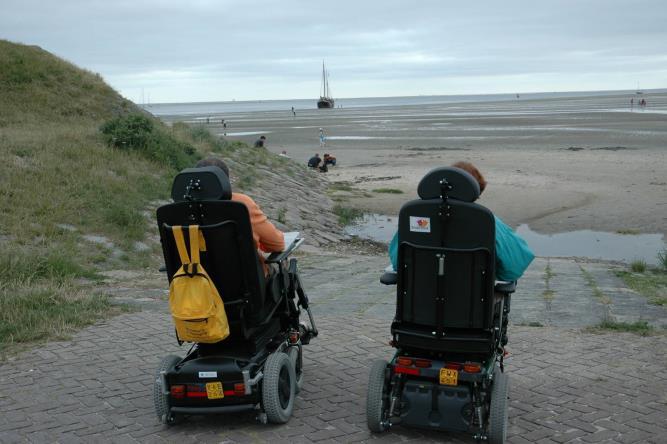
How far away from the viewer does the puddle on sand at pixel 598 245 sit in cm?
1435

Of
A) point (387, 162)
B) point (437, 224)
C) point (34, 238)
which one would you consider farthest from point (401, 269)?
point (387, 162)

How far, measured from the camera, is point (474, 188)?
4156 millimetres

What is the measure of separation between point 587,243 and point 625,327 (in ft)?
30.1

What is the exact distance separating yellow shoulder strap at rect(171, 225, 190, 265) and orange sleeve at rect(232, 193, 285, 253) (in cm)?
49

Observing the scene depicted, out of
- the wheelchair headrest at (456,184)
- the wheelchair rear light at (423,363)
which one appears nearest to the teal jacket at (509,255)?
the wheelchair headrest at (456,184)

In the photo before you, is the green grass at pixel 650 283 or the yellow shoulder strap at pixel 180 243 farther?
the green grass at pixel 650 283

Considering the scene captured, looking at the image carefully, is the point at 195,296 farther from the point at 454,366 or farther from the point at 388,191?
the point at 388,191

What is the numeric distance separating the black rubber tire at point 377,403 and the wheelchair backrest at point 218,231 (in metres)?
0.93

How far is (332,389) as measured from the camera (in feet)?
17.7

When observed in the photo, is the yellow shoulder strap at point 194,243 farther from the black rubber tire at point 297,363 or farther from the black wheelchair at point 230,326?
the black rubber tire at point 297,363

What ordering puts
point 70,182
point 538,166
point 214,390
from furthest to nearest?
point 538,166, point 70,182, point 214,390

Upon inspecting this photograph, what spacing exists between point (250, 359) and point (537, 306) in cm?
443

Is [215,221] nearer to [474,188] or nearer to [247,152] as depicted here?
[474,188]

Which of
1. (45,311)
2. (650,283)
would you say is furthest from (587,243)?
(45,311)
